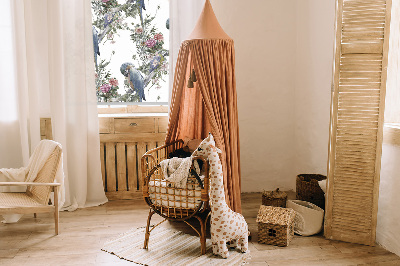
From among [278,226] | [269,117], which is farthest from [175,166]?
[269,117]

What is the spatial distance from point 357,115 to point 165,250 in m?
1.74

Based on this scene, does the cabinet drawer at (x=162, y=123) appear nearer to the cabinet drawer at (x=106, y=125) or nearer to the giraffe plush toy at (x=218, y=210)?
the cabinet drawer at (x=106, y=125)

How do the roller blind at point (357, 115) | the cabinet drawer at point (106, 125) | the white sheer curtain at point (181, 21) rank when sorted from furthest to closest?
the cabinet drawer at point (106, 125) < the white sheer curtain at point (181, 21) < the roller blind at point (357, 115)

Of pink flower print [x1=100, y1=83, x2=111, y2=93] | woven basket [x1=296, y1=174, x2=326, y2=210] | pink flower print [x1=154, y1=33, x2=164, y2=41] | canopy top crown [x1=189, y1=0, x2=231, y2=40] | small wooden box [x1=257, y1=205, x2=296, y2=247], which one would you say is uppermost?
pink flower print [x1=154, y1=33, x2=164, y2=41]

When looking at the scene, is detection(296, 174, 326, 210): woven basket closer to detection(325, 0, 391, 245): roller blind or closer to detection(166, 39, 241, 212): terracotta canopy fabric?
detection(325, 0, 391, 245): roller blind

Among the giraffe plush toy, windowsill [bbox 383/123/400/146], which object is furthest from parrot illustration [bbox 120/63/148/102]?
windowsill [bbox 383/123/400/146]

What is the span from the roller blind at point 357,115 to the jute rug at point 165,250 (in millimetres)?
890

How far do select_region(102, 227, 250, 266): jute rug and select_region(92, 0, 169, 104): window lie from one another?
5.73 feet

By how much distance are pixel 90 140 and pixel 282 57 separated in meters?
2.26

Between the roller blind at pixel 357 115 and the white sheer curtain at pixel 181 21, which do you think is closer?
the roller blind at pixel 357 115

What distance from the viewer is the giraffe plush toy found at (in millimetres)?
2484

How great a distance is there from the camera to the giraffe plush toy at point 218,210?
2484 millimetres

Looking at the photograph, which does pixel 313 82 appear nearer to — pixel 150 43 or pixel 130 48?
pixel 150 43

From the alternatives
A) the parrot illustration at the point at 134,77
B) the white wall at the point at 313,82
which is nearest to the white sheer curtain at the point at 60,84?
the parrot illustration at the point at 134,77
